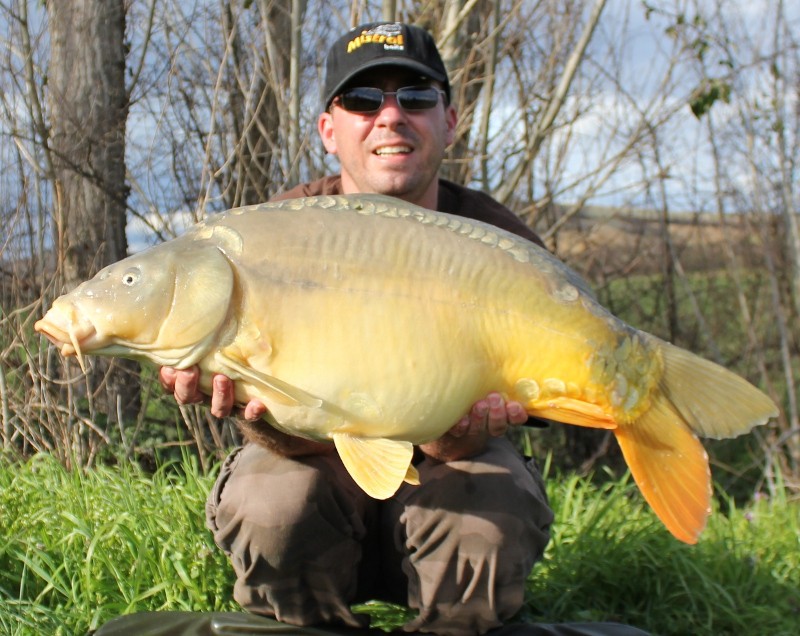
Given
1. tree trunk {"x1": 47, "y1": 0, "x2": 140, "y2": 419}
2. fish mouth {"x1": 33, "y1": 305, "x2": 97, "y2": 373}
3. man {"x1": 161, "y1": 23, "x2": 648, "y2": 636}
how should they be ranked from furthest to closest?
tree trunk {"x1": 47, "y1": 0, "x2": 140, "y2": 419}, man {"x1": 161, "y1": 23, "x2": 648, "y2": 636}, fish mouth {"x1": 33, "y1": 305, "x2": 97, "y2": 373}

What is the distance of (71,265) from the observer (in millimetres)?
3254

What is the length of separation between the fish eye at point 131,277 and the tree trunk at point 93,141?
1.71 meters

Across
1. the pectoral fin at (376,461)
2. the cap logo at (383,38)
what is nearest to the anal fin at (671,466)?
the pectoral fin at (376,461)

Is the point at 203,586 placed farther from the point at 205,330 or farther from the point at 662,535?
the point at 662,535

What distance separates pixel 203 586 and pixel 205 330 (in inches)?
36.2

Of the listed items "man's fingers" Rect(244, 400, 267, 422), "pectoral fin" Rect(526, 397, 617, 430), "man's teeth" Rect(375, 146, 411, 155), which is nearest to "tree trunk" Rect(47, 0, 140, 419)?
"man's teeth" Rect(375, 146, 411, 155)

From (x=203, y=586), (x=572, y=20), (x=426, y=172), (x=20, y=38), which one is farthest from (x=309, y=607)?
(x=572, y=20)

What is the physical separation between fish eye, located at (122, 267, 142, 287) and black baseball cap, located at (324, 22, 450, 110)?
86cm

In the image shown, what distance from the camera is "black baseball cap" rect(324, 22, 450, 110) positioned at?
7.07 feet

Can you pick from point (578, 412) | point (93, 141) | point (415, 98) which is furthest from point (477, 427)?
point (93, 141)

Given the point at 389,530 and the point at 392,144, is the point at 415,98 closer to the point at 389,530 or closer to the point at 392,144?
the point at 392,144

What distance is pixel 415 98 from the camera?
218 cm

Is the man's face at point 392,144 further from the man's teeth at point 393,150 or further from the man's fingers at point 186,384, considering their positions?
the man's fingers at point 186,384

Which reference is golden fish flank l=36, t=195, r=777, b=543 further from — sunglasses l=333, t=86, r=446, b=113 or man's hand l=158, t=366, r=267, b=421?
sunglasses l=333, t=86, r=446, b=113
